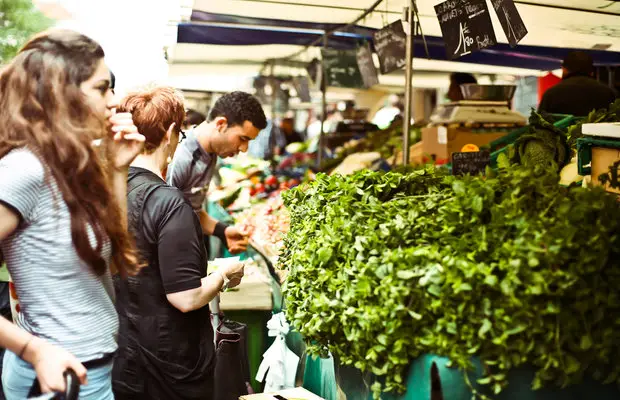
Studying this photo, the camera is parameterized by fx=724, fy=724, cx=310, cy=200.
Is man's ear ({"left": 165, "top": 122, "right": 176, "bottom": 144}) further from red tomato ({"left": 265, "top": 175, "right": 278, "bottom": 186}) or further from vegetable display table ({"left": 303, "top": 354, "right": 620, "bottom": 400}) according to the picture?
red tomato ({"left": 265, "top": 175, "right": 278, "bottom": 186})

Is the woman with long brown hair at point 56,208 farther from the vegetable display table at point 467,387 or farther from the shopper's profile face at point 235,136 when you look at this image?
the shopper's profile face at point 235,136

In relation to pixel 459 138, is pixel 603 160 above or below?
above

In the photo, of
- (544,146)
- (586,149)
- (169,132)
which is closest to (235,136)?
(169,132)

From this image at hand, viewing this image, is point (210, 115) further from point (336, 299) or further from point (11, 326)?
point (11, 326)

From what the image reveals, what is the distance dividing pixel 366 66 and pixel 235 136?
122 inches

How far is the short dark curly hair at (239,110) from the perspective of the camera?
191 inches

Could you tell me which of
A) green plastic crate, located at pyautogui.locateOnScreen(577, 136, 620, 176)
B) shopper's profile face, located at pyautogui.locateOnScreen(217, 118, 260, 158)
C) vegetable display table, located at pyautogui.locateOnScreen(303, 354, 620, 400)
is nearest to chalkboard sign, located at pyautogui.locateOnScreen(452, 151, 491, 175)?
green plastic crate, located at pyautogui.locateOnScreen(577, 136, 620, 176)

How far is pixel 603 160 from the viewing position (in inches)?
121

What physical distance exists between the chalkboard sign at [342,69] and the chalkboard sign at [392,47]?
178cm

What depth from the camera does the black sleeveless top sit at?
291 centimetres

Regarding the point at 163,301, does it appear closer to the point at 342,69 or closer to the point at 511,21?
the point at 511,21

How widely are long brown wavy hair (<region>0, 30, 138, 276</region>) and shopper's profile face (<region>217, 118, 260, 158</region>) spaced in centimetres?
260

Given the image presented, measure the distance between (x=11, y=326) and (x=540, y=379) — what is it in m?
1.60

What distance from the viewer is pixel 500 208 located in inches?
91.9
